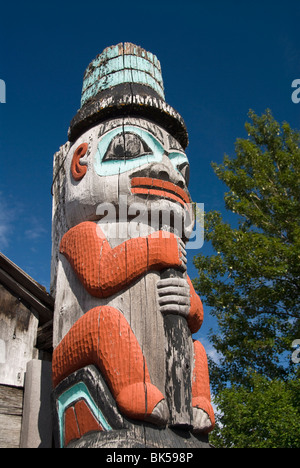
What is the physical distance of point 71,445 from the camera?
2.71 metres

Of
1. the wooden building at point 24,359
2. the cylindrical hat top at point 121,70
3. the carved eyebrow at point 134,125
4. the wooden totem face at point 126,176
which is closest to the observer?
the wooden building at point 24,359

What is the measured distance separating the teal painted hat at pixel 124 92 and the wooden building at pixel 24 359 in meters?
1.62

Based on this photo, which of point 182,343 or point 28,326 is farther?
point 28,326

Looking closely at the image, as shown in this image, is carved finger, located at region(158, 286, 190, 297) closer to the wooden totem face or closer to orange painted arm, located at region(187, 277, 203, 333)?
orange painted arm, located at region(187, 277, 203, 333)

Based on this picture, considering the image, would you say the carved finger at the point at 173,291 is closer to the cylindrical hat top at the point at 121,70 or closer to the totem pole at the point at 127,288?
the totem pole at the point at 127,288

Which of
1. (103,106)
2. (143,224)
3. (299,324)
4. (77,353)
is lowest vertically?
(77,353)

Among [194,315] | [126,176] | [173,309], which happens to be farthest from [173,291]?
[126,176]

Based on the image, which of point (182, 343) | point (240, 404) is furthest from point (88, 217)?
point (240, 404)

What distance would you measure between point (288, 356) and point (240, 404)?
1.58 m

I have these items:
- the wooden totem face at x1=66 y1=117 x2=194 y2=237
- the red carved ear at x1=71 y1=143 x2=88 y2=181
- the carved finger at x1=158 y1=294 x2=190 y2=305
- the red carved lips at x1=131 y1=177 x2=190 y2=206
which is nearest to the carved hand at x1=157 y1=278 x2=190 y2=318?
the carved finger at x1=158 y1=294 x2=190 y2=305

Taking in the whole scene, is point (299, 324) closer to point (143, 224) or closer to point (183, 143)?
point (183, 143)

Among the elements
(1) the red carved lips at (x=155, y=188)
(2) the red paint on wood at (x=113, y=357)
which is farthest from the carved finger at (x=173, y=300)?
(1) the red carved lips at (x=155, y=188)

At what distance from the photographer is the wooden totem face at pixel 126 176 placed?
12.1 ft
